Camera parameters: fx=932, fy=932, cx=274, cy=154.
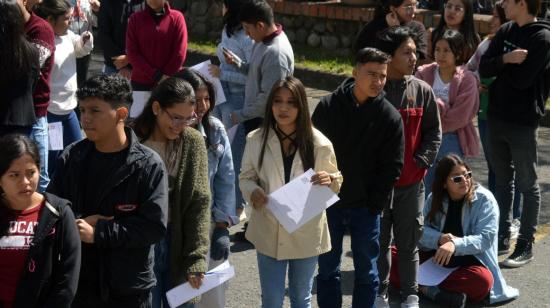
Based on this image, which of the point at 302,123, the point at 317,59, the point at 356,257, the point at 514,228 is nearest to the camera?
the point at 302,123

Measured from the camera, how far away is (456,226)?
19.2ft

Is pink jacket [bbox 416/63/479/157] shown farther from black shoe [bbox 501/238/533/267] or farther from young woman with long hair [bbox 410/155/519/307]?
black shoe [bbox 501/238/533/267]

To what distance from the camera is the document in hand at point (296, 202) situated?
454cm

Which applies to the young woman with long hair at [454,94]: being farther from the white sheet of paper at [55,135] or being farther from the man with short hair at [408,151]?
the white sheet of paper at [55,135]

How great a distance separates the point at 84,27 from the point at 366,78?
13.0 feet

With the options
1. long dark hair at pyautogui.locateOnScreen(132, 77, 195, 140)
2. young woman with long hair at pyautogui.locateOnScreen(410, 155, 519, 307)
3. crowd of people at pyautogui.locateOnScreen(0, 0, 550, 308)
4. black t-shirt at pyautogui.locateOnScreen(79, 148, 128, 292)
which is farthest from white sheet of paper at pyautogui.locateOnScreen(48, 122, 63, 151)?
black t-shirt at pyautogui.locateOnScreen(79, 148, 128, 292)

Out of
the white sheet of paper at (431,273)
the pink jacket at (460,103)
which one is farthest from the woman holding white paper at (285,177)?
the pink jacket at (460,103)

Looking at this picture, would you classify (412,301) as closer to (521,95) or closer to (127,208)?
(521,95)

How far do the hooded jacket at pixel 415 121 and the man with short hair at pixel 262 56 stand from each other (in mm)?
1145

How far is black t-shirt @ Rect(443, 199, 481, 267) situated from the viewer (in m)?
5.82

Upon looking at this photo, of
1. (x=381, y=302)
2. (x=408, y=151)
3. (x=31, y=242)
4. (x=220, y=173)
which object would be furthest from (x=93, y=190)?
(x=381, y=302)

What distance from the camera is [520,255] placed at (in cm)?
636

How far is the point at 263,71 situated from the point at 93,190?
2.81 m

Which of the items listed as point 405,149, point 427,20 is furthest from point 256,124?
point 427,20
